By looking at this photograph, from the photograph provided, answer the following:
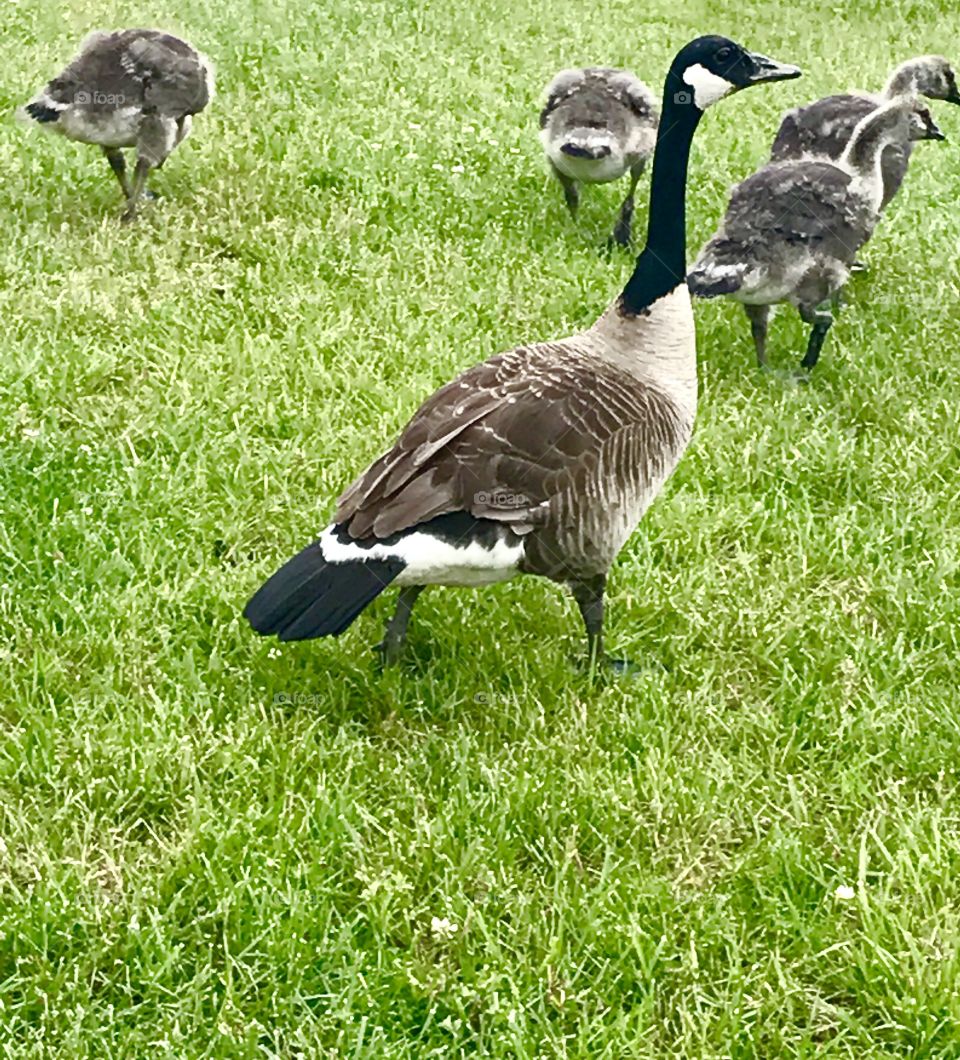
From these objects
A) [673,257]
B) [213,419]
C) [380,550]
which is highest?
[673,257]

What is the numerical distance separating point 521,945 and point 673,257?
8.88 feet

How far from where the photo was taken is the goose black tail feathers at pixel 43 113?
24.7ft

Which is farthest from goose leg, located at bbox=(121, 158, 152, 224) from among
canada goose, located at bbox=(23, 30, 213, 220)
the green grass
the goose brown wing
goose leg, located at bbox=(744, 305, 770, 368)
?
the goose brown wing

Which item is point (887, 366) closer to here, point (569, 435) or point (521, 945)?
point (569, 435)

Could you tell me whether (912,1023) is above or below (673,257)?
below

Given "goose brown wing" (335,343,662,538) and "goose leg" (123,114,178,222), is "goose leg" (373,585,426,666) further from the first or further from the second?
"goose leg" (123,114,178,222)

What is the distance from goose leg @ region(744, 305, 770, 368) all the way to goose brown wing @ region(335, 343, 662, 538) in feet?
9.00

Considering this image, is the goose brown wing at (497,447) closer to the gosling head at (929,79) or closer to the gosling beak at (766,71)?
the gosling beak at (766,71)

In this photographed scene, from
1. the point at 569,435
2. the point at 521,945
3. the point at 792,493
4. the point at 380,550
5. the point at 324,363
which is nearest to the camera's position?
the point at 521,945

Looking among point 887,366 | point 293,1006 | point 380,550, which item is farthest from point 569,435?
point 887,366

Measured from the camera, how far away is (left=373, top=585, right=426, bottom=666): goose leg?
4250mm

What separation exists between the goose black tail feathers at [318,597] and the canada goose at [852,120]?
229 inches

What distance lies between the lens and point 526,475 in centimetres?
388

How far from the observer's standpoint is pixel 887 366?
6.78 m
